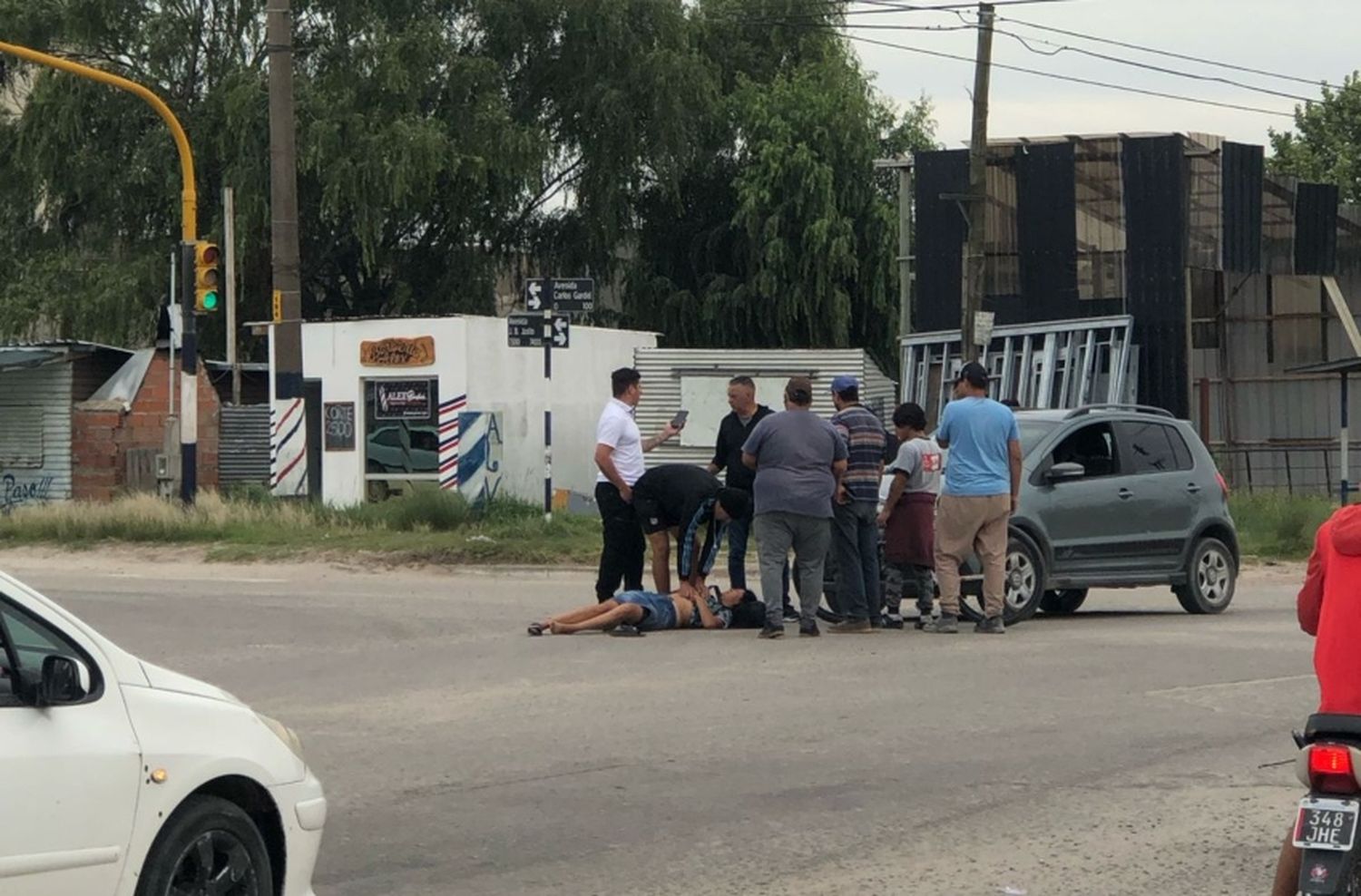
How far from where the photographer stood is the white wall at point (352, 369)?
30.3m

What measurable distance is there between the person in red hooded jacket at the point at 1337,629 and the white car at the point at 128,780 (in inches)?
112

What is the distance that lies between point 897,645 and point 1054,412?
3311 millimetres

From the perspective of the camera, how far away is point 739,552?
15.0 meters

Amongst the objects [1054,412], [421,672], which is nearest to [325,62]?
[1054,412]

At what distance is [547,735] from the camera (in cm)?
1024

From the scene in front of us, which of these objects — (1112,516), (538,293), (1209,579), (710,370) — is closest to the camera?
(1112,516)

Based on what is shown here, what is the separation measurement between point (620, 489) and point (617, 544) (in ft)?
1.49

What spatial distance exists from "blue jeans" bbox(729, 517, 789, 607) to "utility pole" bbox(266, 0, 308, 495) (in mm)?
10750

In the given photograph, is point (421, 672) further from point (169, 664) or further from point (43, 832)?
point (43, 832)

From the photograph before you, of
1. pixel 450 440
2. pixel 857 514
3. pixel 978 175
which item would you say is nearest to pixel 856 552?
pixel 857 514

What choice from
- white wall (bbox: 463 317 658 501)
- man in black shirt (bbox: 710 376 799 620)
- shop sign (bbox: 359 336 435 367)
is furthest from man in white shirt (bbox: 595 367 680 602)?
shop sign (bbox: 359 336 435 367)

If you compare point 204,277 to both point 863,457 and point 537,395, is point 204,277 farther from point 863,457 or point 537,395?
point 863,457

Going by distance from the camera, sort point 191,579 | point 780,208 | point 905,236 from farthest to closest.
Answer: point 780,208, point 905,236, point 191,579

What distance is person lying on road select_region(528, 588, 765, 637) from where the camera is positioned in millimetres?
14422
